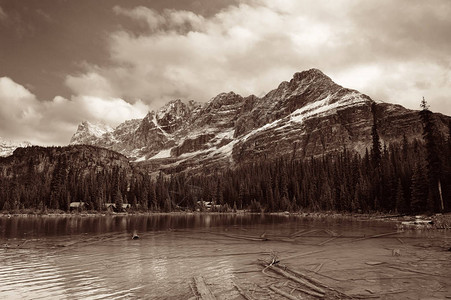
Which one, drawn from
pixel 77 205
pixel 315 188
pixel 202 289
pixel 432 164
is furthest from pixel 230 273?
pixel 77 205

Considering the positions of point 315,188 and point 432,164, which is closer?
point 432,164

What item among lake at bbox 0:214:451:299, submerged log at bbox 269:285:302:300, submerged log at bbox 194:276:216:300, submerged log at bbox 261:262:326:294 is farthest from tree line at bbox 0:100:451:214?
submerged log at bbox 194:276:216:300

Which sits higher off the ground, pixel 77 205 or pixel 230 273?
pixel 77 205

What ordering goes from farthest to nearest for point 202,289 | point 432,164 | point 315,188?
point 315,188 → point 432,164 → point 202,289

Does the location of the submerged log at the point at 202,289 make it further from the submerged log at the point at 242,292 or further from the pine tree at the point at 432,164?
the pine tree at the point at 432,164

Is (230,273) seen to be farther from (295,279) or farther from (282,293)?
(282,293)

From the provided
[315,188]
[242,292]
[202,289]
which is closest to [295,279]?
[242,292]

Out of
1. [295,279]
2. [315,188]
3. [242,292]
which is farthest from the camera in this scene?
[315,188]

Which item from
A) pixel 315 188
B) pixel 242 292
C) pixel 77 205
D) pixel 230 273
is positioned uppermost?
pixel 315 188

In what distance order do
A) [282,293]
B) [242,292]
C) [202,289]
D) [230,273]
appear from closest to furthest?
1. [282,293]
2. [242,292]
3. [202,289]
4. [230,273]

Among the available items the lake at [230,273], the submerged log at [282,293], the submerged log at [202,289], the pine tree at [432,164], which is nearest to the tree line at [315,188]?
the pine tree at [432,164]

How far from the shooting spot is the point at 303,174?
166 meters

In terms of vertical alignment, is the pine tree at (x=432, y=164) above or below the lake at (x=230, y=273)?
above

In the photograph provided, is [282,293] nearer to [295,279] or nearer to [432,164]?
[295,279]
